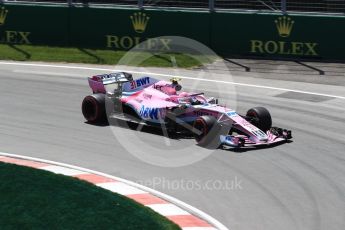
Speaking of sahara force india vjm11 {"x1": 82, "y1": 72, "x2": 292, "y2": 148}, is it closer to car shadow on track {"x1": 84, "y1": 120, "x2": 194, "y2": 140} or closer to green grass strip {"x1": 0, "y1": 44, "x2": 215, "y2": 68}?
car shadow on track {"x1": 84, "y1": 120, "x2": 194, "y2": 140}

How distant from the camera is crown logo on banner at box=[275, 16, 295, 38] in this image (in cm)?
2584

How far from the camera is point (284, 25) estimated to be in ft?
84.9

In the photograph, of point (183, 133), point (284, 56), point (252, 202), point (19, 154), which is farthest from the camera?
point (284, 56)

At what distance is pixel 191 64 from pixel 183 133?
894 centimetres

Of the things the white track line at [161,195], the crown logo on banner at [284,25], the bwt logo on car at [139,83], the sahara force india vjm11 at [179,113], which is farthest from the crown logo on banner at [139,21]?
the white track line at [161,195]

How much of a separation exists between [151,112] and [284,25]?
32.4 ft

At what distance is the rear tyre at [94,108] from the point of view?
718 inches

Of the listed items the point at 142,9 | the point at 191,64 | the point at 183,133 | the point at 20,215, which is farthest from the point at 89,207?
the point at 142,9

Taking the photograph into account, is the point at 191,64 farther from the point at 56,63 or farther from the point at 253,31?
the point at 56,63

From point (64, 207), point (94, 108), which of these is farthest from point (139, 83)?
point (64, 207)

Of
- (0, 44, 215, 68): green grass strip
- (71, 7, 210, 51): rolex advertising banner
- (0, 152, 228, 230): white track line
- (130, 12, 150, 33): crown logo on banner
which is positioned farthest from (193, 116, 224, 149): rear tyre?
(130, 12, 150, 33): crown logo on banner

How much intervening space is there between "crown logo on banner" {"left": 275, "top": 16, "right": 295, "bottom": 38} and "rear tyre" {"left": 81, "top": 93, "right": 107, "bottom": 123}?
939 centimetres

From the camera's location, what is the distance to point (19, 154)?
640 inches

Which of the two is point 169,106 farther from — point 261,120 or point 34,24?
point 34,24
